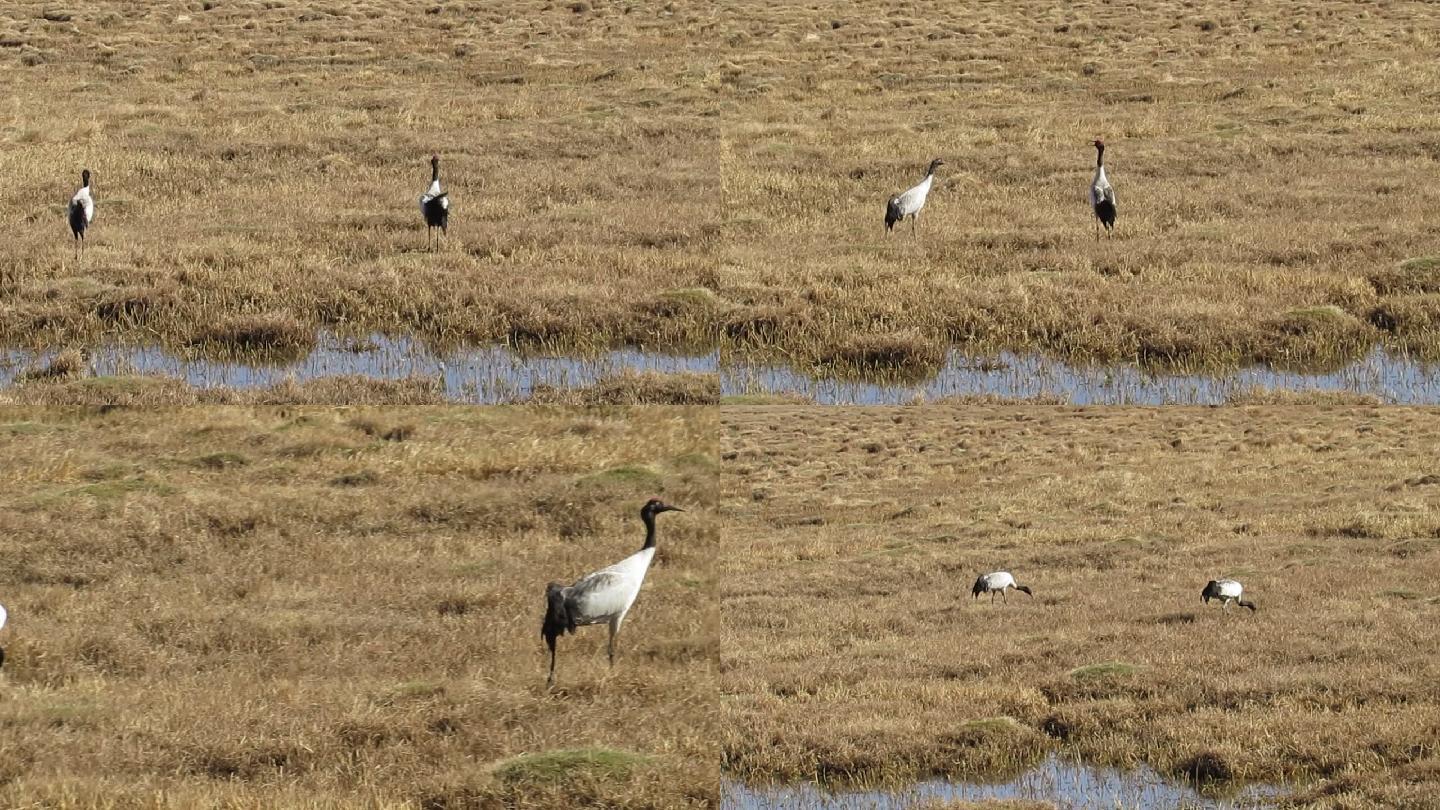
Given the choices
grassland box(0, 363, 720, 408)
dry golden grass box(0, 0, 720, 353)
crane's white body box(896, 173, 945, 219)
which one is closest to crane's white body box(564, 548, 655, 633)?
grassland box(0, 363, 720, 408)

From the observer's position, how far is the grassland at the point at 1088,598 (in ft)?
57.3

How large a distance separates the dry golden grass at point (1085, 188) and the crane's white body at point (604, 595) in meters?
4.63

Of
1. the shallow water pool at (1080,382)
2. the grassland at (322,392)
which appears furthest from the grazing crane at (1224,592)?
the grassland at (322,392)

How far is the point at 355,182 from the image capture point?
100 feet

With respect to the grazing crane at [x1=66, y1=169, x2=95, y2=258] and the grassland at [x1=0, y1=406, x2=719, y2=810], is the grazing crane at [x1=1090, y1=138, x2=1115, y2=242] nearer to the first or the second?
the grassland at [x1=0, y1=406, x2=719, y2=810]

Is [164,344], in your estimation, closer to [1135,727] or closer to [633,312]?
[633,312]

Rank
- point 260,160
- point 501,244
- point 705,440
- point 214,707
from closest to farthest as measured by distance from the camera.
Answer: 1. point 214,707
2. point 501,244
3. point 705,440
4. point 260,160

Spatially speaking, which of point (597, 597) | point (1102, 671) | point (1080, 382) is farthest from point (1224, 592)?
point (597, 597)

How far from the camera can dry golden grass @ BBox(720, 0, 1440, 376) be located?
68.5 feet

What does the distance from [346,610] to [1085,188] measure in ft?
61.0

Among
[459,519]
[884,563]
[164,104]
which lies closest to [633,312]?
[459,519]

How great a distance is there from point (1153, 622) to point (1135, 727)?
7557 mm

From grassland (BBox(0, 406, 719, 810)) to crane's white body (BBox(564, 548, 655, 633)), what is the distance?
18.6 inches

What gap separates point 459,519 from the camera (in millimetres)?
22500
